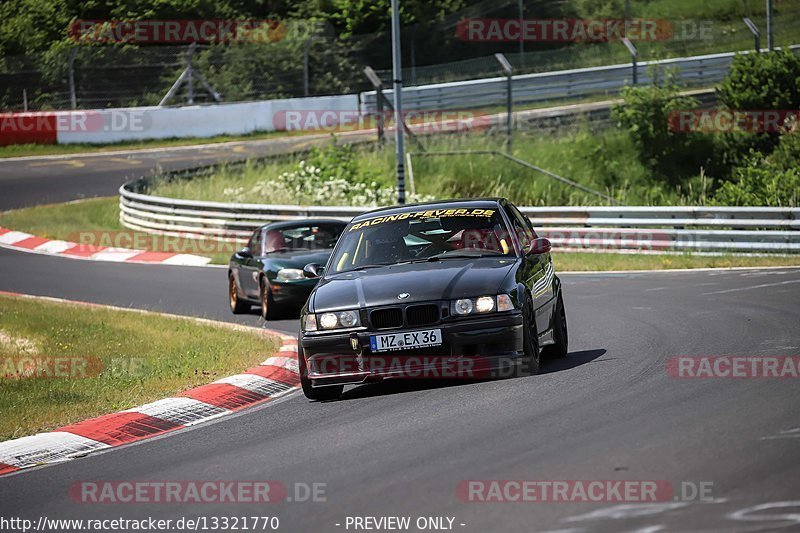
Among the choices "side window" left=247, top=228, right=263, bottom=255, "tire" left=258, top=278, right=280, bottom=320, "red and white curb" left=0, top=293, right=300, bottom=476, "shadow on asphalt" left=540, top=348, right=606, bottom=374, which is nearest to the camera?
"red and white curb" left=0, top=293, right=300, bottom=476

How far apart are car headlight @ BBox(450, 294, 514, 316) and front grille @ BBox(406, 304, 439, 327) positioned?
136 millimetres

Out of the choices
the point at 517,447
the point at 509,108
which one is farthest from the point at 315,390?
the point at 509,108

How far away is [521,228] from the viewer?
11219 millimetres

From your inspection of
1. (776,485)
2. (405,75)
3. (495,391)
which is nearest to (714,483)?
(776,485)

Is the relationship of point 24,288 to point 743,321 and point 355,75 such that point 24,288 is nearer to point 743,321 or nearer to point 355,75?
point 743,321

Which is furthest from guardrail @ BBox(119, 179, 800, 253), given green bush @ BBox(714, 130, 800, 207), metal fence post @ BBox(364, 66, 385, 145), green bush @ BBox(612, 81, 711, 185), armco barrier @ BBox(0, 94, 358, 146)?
armco barrier @ BBox(0, 94, 358, 146)

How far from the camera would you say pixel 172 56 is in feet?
154

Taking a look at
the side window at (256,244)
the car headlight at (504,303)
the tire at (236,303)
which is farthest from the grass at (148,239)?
the car headlight at (504,303)

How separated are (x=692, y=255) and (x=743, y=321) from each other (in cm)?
959

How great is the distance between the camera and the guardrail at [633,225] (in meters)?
21.2

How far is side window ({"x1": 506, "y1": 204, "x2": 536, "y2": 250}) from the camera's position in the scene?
35.8 ft

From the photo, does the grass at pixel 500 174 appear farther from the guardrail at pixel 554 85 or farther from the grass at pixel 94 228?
the guardrail at pixel 554 85

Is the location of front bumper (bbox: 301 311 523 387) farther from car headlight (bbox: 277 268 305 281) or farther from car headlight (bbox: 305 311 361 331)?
car headlight (bbox: 277 268 305 281)

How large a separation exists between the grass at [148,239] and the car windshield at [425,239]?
34.8 feet
